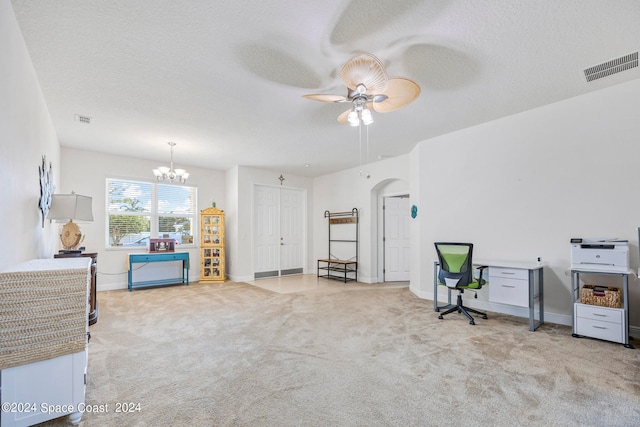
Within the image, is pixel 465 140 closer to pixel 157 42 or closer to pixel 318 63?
pixel 318 63

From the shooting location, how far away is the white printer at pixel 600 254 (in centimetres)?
308

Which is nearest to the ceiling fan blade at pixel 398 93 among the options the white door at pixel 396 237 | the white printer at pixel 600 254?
the white printer at pixel 600 254

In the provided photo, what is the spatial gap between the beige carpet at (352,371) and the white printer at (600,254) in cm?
78

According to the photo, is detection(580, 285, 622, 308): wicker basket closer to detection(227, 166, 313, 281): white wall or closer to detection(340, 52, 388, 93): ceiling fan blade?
detection(340, 52, 388, 93): ceiling fan blade

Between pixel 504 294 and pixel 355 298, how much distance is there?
230cm

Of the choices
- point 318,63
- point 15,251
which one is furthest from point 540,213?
point 15,251

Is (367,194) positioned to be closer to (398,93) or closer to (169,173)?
(169,173)

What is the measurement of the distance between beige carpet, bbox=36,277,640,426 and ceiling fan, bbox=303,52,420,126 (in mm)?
2283

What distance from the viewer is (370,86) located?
2.53 meters

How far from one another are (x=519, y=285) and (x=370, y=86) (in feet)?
9.67

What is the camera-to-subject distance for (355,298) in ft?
17.3

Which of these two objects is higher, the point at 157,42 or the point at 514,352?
the point at 157,42

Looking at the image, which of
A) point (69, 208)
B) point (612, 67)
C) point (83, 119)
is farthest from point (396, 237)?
point (83, 119)

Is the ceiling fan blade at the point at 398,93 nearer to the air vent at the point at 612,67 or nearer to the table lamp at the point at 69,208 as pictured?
the air vent at the point at 612,67
